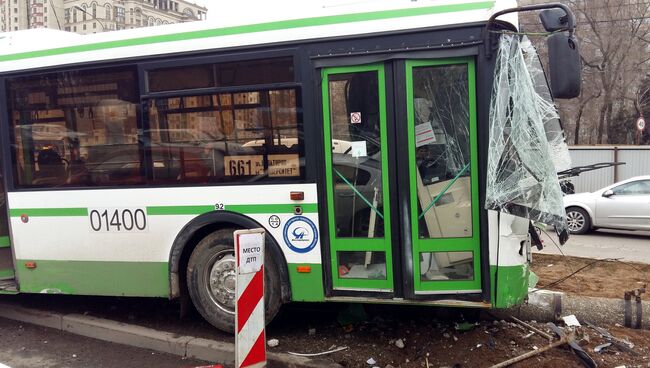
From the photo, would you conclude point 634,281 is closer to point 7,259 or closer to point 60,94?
point 60,94

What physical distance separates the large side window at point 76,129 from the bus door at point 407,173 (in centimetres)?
206

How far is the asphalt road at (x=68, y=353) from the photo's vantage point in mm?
4617

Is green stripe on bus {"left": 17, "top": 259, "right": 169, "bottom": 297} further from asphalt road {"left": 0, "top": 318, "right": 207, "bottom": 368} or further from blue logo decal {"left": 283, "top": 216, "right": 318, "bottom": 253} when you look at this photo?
blue logo decal {"left": 283, "top": 216, "right": 318, "bottom": 253}

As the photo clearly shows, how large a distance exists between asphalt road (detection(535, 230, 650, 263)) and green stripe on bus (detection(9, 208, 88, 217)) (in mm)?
6881

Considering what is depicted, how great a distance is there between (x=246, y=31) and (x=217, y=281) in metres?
2.37

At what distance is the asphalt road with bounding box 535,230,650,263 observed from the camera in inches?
357

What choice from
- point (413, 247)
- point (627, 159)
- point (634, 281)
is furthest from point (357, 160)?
point (627, 159)

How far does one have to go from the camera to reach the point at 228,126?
475 cm

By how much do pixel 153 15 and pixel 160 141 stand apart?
134 feet

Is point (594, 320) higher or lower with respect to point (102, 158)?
lower

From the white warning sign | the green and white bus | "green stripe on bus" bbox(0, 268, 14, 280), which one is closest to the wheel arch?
the green and white bus

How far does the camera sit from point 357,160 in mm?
4484

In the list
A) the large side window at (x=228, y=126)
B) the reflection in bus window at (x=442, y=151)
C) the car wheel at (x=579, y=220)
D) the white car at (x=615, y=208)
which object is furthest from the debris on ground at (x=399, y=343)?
the car wheel at (x=579, y=220)

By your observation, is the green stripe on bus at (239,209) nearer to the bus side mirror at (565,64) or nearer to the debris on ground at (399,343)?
the debris on ground at (399,343)
